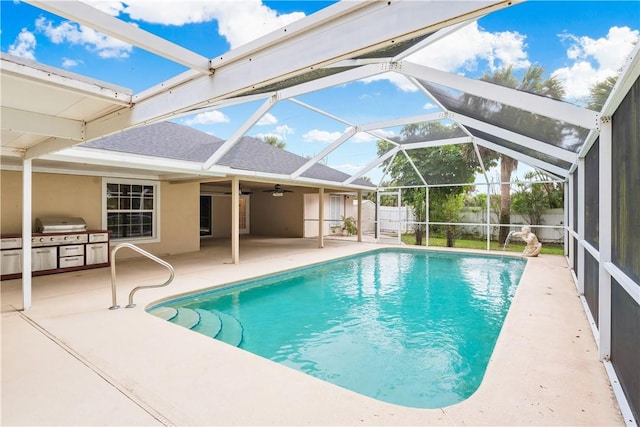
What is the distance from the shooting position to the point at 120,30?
5.85 feet

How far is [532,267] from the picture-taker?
29.1 feet

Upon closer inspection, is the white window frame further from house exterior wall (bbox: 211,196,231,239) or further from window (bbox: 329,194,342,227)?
window (bbox: 329,194,342,227)

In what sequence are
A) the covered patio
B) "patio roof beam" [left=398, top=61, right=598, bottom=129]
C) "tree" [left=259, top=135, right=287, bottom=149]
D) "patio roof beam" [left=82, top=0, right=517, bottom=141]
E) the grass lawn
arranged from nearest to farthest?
"patio roof beam" [left=82, top=0, right=517, bottom=141] < the covered patio < "patio roof beam" [left=398, top=61, right=598, bottom=129] < the grass lawn < "tree" [left=259, top=135, right=287, bottom=149]

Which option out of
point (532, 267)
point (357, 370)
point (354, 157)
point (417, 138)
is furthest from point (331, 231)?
point (357, 370)

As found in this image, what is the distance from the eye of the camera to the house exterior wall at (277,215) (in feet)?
55.2

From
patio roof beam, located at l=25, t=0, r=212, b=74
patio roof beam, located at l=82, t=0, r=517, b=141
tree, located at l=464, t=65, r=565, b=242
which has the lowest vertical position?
patio roof beam, located at l=82, t=0, r=517, b=141

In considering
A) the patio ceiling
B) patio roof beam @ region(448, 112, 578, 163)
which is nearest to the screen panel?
the patio ceiling

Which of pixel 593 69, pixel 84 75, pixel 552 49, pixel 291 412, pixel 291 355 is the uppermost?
pixel 552 49

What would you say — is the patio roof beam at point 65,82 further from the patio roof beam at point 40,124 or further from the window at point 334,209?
the window at point 334,209

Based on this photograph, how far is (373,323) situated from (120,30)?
4.69m

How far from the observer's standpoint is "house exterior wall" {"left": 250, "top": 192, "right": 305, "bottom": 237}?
1681 cm

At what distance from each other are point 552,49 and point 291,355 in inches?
215

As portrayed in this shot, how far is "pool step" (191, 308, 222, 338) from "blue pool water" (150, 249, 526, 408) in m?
0.01

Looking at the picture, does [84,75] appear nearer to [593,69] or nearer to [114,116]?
[114,116]
